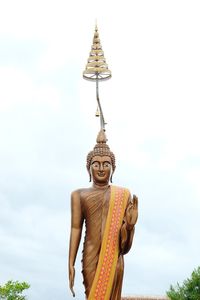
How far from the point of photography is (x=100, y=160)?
38.3 feet

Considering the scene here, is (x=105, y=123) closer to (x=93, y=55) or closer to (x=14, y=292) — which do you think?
(x=93, y=55)

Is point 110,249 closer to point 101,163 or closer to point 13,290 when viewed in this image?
point 101,163

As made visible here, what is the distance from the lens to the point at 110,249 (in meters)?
11.3

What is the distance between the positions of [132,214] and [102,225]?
0.55m

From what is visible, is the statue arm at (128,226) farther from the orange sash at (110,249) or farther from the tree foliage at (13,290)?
the tree foliage at (13,290)

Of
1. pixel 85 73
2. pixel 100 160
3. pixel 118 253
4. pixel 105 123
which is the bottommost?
pixel 118 253

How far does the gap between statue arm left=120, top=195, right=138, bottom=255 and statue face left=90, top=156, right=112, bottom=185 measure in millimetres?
654

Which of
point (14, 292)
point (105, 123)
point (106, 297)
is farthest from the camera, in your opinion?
point (14, 292)

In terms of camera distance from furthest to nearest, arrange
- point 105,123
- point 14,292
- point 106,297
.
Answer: point 14,292
point 105,123
point 106,297

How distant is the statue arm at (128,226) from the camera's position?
36.8 feet

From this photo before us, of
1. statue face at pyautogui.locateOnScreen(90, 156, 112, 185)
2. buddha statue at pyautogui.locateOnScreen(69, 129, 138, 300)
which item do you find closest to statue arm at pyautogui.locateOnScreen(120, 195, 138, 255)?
buddha statue at pyautogui.locateOnScreen(69, 129, 138, 300)

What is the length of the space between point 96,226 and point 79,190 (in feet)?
2.26

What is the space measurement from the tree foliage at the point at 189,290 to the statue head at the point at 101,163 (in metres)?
14.8

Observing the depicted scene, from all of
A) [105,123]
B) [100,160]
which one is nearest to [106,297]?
[100,160]
